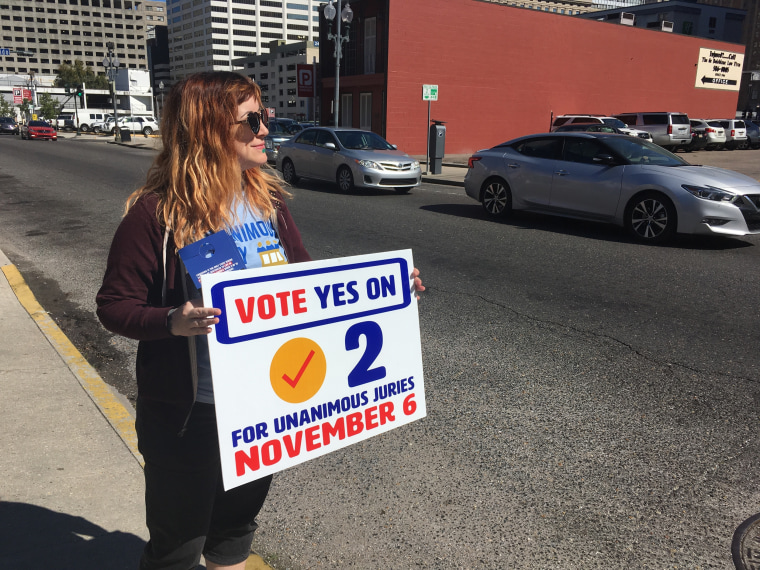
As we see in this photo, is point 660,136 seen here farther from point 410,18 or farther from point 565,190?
point 565,190

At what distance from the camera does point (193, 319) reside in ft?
5.14

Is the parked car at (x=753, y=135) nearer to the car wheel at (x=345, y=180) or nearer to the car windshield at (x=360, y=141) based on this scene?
the car windshield at (x=360, y=141)

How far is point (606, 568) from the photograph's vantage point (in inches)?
95.6

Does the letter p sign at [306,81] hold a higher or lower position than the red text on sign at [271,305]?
higher

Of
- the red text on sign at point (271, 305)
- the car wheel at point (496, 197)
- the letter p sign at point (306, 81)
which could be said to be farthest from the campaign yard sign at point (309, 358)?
the letter p sign at point (306, 81)

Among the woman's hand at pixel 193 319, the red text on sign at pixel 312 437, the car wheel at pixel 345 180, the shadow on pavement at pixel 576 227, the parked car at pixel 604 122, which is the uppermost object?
the parked car at pixel 604 122

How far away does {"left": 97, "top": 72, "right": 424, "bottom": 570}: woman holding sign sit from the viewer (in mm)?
1706

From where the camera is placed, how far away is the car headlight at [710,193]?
331 inches

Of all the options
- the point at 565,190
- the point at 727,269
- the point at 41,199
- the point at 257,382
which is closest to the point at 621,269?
the point at 727,269

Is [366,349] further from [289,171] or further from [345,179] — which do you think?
[289,171]

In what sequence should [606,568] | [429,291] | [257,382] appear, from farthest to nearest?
[429,291] < [606,568] < [257,382]

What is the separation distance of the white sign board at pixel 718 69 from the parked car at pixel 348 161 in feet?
116

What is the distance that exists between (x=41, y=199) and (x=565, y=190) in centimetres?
1053

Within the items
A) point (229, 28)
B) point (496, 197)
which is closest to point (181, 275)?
point (496, 197)
